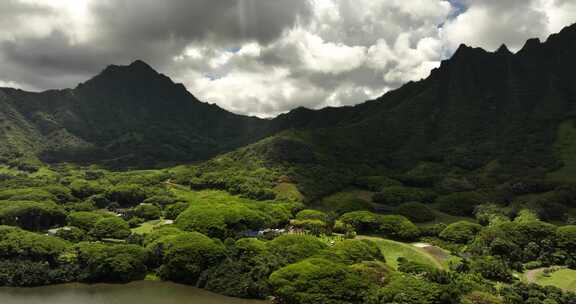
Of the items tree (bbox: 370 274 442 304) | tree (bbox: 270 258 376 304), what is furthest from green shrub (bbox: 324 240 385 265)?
tree (bbox: 370 274 442 304)

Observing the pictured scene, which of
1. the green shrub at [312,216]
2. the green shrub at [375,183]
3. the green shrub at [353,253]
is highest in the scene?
the green shrub at [375,183]

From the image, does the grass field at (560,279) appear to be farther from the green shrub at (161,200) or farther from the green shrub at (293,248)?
the green shrub at (161,200)

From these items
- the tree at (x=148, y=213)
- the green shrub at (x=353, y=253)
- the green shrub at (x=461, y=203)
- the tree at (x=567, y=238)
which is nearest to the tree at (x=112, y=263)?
the green shrub at (x=353, y=253)

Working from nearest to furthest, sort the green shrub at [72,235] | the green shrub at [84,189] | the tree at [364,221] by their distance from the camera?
the green shrub at [72,235] < the tree at [364,221] < the green shrub at [84,189]

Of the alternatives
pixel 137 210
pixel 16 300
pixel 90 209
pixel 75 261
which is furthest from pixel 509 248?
pixel 90 209

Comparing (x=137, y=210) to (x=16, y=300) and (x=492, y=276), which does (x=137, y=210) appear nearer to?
(x=16, y=300)

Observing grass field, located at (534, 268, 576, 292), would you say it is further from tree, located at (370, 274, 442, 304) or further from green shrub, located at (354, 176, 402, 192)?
green shrub, located at (354, 176, 402, 192)
